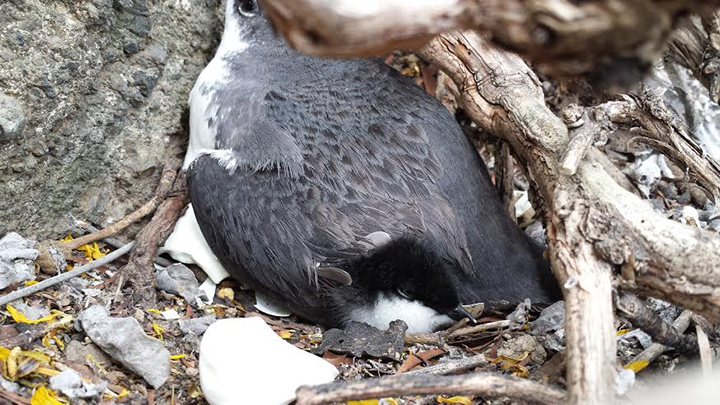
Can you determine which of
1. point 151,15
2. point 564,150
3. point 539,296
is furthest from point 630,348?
point 151,15

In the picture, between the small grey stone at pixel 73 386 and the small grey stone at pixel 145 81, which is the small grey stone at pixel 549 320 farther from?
the small grey stone at pixel 145 81

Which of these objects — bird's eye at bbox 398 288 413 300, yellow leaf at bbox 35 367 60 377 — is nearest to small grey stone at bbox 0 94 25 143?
yellow leaf at bbox 35 367 60 377

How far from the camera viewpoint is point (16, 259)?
2082mm

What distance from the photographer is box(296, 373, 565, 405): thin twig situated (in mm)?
1472

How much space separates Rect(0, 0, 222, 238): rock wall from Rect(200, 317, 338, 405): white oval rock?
73 centimetres

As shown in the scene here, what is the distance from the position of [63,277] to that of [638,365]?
1.52 metres

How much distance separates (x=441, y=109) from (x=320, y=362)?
3.17 feet

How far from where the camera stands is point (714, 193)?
2299mm

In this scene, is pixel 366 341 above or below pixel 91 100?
below

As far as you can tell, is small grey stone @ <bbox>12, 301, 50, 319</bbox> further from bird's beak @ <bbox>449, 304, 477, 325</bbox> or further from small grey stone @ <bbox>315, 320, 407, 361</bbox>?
bird's beak @ <bbox>449, 304, 477, 325</bbox>

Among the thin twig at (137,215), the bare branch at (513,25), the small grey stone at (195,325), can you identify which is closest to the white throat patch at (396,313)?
the small grey stone at (195,325)

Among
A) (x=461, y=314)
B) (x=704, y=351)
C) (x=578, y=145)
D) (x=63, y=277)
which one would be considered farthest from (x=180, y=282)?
(x=704, y=351)

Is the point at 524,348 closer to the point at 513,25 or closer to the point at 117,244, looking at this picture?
the point at 513,25

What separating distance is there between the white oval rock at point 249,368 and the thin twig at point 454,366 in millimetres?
247
